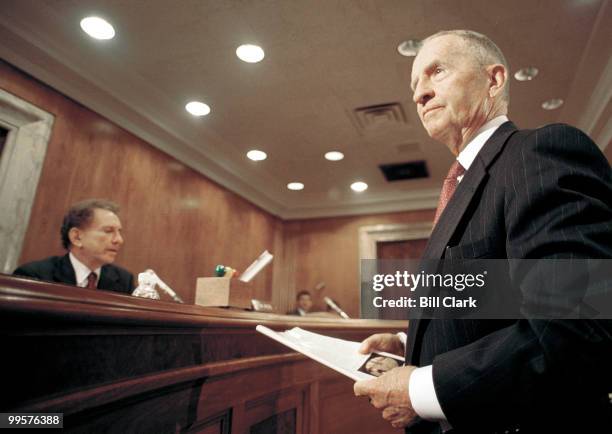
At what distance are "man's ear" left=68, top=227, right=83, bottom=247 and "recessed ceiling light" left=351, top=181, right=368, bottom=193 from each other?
4.39 m

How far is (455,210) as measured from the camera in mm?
889

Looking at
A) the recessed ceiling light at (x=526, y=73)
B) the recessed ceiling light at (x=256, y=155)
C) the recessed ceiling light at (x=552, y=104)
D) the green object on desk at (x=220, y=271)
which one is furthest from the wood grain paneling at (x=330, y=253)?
the green object on desk at (x=220, y=271)

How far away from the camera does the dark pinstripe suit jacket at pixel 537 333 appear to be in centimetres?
63

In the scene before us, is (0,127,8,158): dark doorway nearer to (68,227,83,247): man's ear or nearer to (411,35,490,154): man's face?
(68,227,83,247): man's ear

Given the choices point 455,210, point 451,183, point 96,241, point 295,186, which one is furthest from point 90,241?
point 295,186

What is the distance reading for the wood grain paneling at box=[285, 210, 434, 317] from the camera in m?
7.05

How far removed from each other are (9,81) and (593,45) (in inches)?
192

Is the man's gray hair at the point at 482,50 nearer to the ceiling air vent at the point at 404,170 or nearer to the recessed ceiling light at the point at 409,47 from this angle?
the recessed ceiling light at the point at 409,47

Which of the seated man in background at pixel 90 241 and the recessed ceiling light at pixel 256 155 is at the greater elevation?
the recessed ceiling light at pixel 256 155

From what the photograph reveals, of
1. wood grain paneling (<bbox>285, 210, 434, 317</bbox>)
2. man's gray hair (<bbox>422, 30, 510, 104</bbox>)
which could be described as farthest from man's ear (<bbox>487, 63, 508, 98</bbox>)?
wood grain paneling (<bbox>285, 210, 434, 317</bbox>)

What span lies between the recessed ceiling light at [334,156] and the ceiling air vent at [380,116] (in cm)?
74

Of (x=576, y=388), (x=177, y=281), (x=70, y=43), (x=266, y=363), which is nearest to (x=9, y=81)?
(x=70, y=43)

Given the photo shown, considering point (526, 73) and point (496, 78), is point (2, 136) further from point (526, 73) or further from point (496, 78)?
point (526, 73)

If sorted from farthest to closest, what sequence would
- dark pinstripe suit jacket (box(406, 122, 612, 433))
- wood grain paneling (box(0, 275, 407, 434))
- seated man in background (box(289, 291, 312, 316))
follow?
seated man in background (box(289, 291, 312, 316)), dark pinstripe suit jacket (box(406, 122, 612, 433)), wood grain paneling (box(0, 275, 407, 434))
